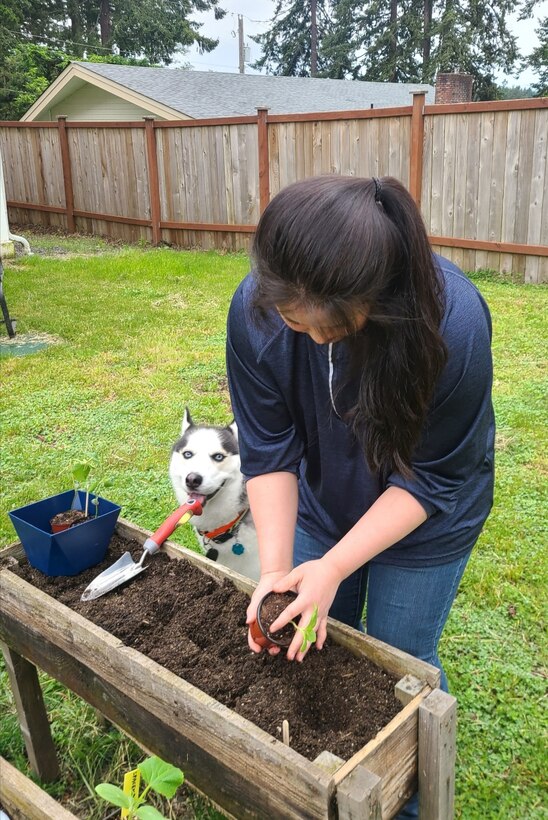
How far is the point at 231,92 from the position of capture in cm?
1847

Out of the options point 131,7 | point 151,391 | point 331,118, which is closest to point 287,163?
point 331,118

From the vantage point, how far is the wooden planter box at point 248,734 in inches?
50.3

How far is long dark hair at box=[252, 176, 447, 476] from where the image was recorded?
1.20 m

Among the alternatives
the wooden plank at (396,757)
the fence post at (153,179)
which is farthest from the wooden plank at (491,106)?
the wooden plank at (396,757)

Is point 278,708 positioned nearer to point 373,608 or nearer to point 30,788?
point 373,608

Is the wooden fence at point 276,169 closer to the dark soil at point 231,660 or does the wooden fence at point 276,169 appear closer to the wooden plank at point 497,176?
the wooden plank at point 497,176

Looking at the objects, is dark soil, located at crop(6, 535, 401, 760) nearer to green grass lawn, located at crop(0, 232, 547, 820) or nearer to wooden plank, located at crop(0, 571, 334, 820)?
wooden plank, located at crop(0, 571, 334, 820)

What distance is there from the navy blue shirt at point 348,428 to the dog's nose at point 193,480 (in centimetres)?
72

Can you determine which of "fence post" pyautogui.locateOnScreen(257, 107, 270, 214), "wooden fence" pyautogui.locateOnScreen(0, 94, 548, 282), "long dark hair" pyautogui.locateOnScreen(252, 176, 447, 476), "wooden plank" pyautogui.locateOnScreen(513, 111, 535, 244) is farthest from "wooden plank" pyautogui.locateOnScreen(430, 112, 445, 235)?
"long dark hair" pyautogui.locateOnScreen(252, 176, 447, 476)

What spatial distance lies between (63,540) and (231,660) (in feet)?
2.01

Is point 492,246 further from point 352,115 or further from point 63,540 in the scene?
point 63,540

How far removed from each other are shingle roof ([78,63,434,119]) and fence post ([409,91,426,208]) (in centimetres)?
677

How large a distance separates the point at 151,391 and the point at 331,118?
634 cm

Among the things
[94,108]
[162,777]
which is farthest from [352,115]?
[94,108]
